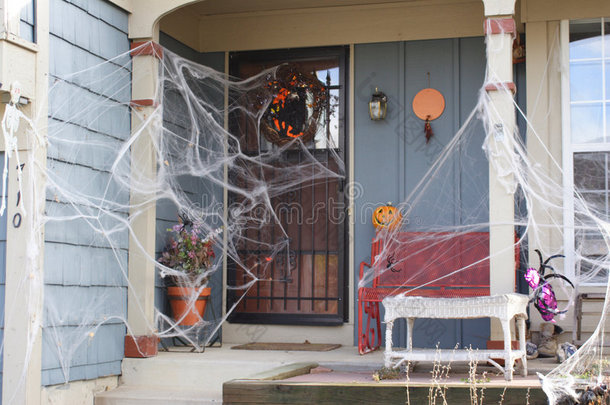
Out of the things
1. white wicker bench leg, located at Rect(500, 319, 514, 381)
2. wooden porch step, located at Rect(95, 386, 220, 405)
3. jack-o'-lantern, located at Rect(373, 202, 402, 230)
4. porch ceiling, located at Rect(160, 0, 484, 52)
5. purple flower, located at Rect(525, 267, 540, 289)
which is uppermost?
porch ceiling, located at Rect(160, 0, 484, 52)

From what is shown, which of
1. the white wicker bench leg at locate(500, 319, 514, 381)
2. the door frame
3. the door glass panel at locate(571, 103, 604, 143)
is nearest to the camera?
the white wicker bench leg at locate(500, 319, 514, 381)

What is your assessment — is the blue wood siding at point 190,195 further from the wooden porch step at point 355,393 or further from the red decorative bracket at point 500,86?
the red decorative bracket at point 500,86

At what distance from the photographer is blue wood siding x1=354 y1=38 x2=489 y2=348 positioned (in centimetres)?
759

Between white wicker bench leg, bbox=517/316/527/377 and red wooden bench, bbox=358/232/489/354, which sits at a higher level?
red wooden bench, bbox=358/232/489/354

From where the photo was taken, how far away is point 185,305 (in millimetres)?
7199

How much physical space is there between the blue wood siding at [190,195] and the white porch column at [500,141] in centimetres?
286

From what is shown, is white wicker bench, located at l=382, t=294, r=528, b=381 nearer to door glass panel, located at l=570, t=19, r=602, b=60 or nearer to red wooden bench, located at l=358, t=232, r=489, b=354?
red wooden bench, located at l=358, t=232, r=489, b=354

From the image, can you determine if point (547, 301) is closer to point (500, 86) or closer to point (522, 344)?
point (522, 344)

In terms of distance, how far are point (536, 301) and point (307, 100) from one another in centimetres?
315

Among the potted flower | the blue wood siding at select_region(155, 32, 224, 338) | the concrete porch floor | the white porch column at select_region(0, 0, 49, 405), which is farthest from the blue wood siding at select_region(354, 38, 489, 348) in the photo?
the white porch column at select_region(0, 0, 49, 405)

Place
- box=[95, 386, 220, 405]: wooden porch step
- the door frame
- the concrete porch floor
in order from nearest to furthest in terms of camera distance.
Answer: box=[95, 386, 220, 405]: wooden porch step < the concrete porch floor < the door frame

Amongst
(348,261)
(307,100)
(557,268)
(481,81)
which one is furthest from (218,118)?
(557,268)

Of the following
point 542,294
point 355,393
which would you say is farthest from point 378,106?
point 355,393

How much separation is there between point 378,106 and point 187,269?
244 cm
